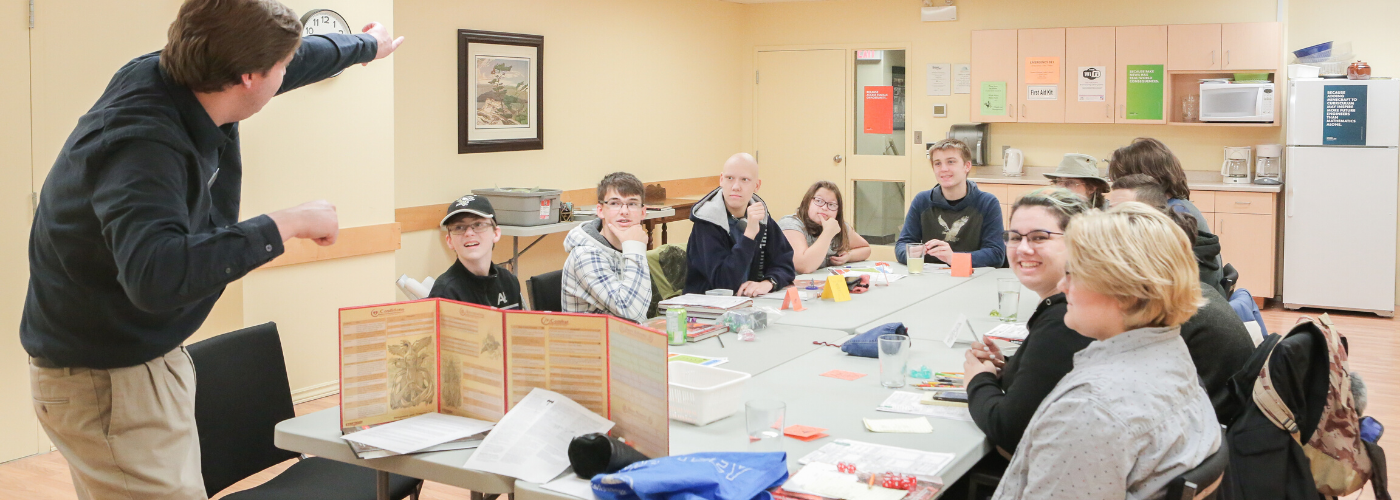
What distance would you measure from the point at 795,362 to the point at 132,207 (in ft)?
5.83

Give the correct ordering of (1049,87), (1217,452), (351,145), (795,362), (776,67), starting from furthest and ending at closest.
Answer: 1. (776,67)
2. (1049,87)
3. (351,145)
4. (795,362)
5. (1217,452)

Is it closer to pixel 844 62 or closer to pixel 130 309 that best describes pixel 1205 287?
pixel 130 309

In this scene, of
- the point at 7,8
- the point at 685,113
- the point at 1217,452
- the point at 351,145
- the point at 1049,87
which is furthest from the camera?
the point at 685,113

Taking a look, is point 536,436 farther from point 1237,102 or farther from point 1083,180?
point 1237,102

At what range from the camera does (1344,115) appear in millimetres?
6734

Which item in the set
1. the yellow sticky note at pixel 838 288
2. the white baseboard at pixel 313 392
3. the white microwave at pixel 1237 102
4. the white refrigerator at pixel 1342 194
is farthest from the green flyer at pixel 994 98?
the white baseboard at pixel 313 392

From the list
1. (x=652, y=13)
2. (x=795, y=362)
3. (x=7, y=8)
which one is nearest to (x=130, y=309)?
(x=795, y=362)

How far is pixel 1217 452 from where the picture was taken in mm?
1888

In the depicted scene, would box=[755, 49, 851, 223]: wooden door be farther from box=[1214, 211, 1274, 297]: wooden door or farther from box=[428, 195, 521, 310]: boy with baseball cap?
box=[428, 195, 521, 310]: boy with baseball cap

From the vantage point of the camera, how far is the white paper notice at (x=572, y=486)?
1.90m

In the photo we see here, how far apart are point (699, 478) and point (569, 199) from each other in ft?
18.1

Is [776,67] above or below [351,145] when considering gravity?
above

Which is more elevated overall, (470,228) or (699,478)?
(470,228)

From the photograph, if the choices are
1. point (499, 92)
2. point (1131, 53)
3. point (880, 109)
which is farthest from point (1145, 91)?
point (499, 92)
